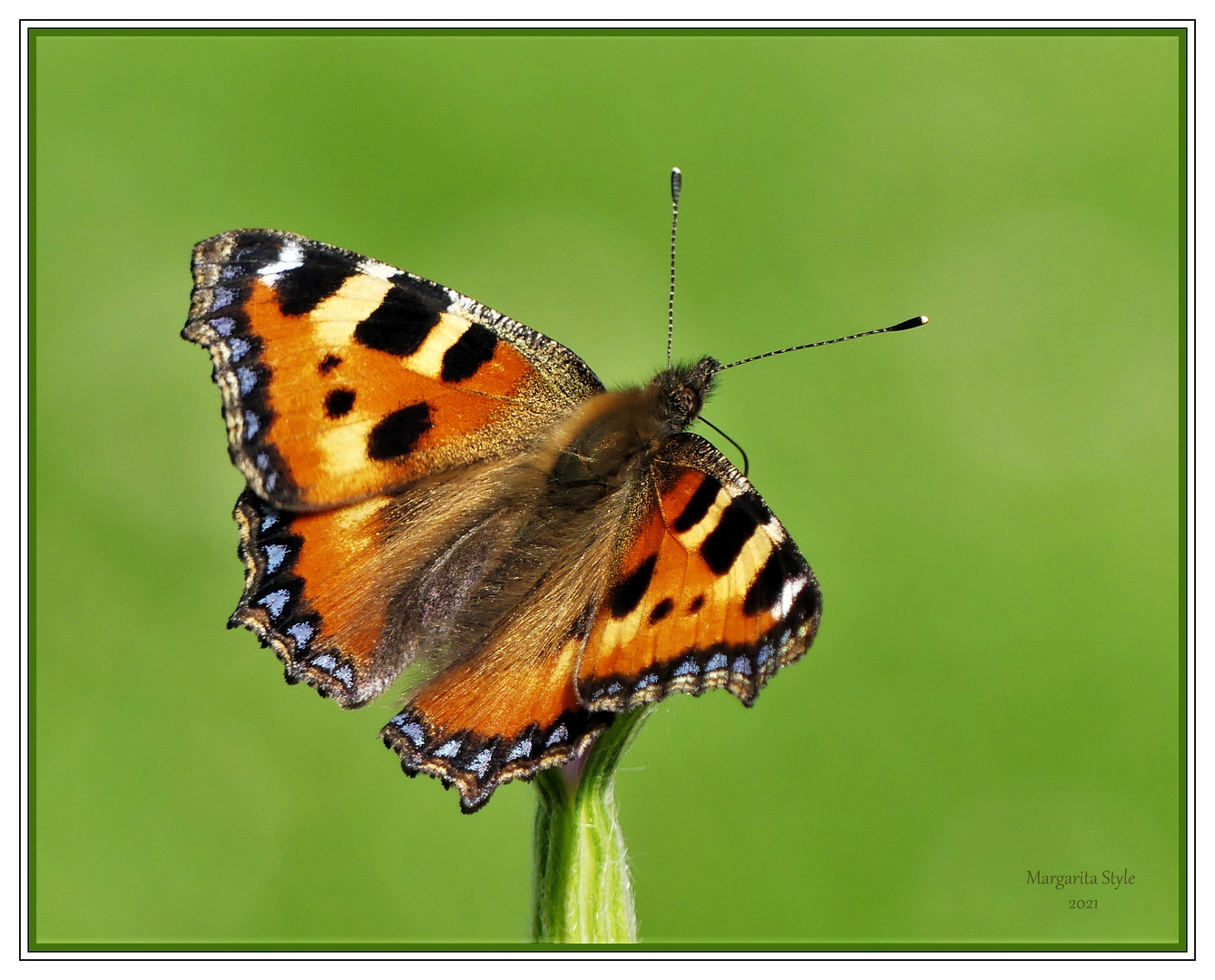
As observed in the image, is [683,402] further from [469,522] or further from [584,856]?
[584,856]

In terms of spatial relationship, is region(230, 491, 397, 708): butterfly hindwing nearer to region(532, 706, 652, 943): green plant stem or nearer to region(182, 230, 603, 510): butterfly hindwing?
region(182, 230, 603, 510): butterfly hindwing

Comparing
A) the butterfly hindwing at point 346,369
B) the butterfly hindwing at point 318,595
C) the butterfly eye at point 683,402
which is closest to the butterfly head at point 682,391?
the butterfly eye at point 683,402

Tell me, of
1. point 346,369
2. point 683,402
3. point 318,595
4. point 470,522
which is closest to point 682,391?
point 683,402

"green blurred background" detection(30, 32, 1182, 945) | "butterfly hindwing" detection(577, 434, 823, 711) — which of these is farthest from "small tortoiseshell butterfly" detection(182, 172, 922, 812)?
"green blurred background" detection(30, 32, 1182, 945)

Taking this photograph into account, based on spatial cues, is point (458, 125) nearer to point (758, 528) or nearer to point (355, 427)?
point (355, 427)

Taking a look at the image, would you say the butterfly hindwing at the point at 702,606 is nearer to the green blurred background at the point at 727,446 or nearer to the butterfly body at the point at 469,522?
the butterfly body at the point at 469,522

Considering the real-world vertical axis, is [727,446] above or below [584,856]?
above
